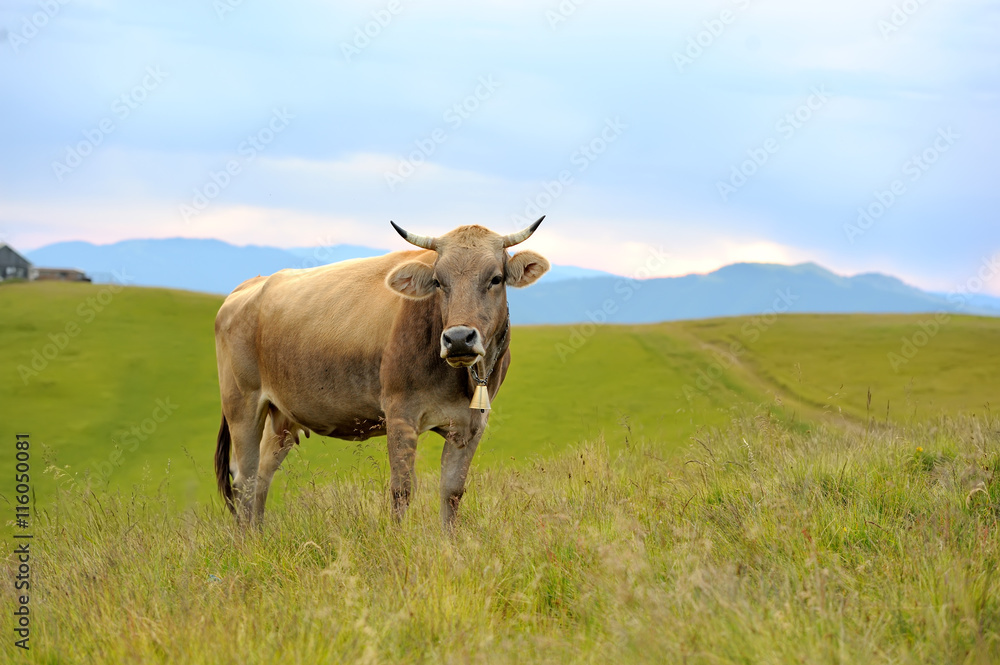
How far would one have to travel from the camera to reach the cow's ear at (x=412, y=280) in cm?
646

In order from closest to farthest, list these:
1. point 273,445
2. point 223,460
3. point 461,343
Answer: point 461,343
point 273,445
point 223,460

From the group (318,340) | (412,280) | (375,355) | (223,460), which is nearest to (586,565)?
(412,280)

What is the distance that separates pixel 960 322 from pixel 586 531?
3084 centimetres

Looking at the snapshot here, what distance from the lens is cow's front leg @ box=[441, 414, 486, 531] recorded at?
6.55 m

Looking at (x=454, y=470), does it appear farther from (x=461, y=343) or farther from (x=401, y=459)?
(x=461, y=343)

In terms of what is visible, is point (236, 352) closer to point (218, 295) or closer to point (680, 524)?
point (680, 524)

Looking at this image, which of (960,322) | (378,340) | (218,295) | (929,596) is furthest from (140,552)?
(960,322)

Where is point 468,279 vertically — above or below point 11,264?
below

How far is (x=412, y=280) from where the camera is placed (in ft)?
21.3

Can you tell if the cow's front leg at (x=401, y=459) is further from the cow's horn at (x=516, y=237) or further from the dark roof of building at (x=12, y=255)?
the dark roof of building at (x=12, y=255)

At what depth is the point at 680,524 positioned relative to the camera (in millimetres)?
5621

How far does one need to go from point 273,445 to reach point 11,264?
239ft

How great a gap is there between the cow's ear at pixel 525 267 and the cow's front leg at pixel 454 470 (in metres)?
1.26

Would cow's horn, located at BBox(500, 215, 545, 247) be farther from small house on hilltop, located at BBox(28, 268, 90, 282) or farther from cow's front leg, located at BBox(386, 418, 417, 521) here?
small house on hilltop, located at BBox(28, 268, 90, 282)
